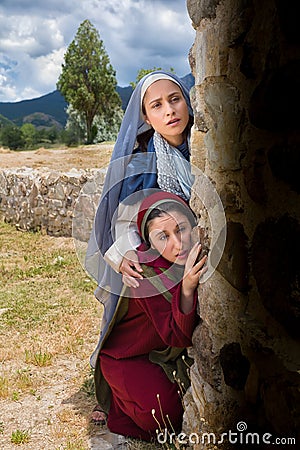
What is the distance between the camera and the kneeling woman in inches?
85.7

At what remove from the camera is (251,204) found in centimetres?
157

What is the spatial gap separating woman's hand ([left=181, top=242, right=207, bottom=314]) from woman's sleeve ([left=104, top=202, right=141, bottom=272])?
36cm

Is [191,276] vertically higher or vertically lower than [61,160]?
lower

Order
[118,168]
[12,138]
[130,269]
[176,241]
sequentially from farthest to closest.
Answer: [12,138] → [118,168] → [130,269] → [176,241]

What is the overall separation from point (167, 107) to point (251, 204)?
95 cm

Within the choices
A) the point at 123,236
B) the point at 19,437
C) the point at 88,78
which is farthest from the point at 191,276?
the point at 88,78

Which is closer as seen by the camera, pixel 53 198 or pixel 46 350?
pixel 46 350

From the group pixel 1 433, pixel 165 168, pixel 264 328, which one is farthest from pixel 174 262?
pixel 1 433

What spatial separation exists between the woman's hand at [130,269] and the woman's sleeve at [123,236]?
2 centimetres

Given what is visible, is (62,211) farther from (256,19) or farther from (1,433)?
(256,19)

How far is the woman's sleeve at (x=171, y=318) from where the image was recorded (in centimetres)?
211

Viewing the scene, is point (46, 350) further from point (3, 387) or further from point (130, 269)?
point (130, 269)

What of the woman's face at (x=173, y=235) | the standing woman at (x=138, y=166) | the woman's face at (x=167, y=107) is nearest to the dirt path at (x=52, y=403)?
the standing woman at (x=138, y=166)

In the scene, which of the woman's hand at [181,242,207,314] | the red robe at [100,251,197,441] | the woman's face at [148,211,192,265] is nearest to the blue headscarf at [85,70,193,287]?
the red robe at [100,251,197,441]
